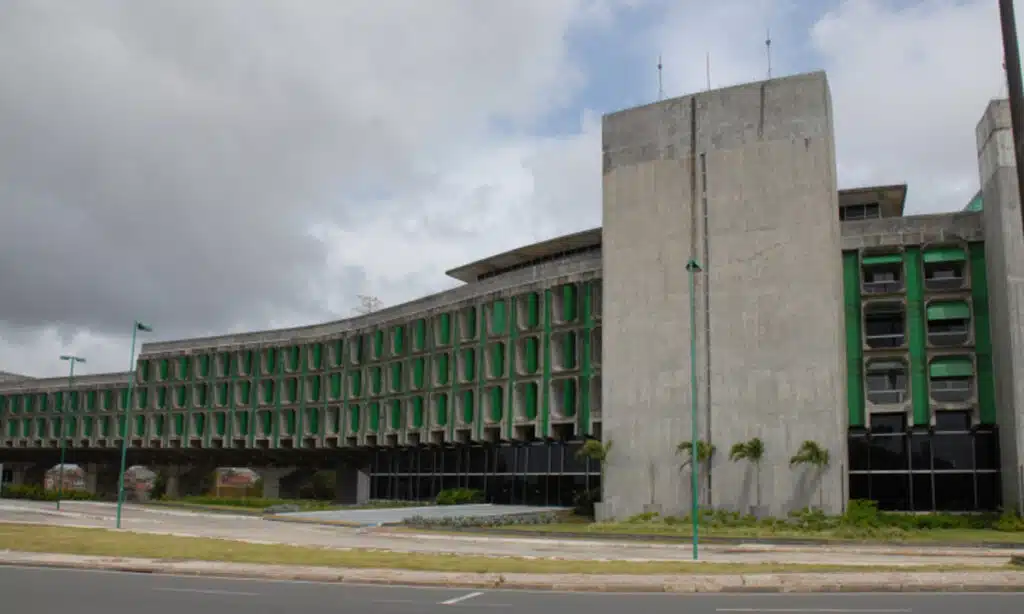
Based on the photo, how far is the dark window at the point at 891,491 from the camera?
5019 centimetres

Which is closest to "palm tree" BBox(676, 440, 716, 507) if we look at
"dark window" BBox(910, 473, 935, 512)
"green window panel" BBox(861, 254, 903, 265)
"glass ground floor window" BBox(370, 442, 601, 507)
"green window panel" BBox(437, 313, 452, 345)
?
"glass ground floor window" BBox(370, 442, 601, 507)

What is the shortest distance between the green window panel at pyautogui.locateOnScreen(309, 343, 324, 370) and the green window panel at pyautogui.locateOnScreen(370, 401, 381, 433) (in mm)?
9227

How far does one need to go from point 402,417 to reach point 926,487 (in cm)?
3882

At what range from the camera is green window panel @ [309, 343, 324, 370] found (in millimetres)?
84500

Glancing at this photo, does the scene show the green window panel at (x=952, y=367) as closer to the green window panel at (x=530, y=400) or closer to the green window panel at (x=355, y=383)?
the green window panel at (x=530, y=400)

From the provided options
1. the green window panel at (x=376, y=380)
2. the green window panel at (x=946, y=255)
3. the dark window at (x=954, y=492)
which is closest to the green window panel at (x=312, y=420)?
the green window panel at (x=376, y=380)

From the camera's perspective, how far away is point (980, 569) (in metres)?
24.7

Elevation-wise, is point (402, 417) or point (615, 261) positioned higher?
point (615, 261)

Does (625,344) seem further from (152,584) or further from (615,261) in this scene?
(152,584)

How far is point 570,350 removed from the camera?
6062 centimetres

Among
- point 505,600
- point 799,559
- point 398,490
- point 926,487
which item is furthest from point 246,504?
point 505,600

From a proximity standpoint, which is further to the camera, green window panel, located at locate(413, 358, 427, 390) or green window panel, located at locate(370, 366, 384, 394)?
green window panel, located at locate(370, 366, 384, 394)

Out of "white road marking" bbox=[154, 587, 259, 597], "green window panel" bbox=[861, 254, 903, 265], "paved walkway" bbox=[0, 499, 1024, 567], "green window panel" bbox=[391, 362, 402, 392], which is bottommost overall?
"paved walkway" bbox=[0, 499, 1024, 567]

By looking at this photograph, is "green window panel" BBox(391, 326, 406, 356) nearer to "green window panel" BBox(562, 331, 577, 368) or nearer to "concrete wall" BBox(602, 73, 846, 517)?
"green window panel" BBox(562, 331, 577, 368)
